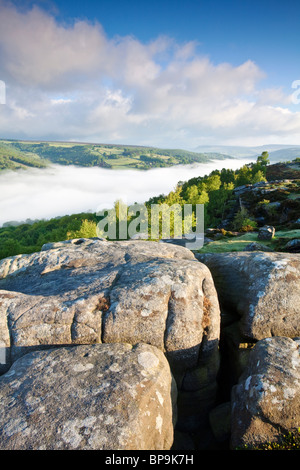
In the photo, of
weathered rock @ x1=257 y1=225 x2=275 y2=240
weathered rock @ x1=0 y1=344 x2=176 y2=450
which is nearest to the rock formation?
weathered rock @ x1=0 y1=344 x2=176 y2=450

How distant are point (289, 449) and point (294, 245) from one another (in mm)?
27973

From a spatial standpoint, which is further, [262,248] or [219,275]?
[262,248]

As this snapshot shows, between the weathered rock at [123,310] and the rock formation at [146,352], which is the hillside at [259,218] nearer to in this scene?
the rock formation at [146,352]

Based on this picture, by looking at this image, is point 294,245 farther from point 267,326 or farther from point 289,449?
point 289,449

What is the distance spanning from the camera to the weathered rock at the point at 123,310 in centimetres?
1080

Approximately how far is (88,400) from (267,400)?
22.0 ft

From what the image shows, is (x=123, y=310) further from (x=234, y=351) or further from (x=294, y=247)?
(x=294, y=247)

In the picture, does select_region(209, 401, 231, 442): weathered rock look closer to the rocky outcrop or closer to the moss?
the rocky outcrop

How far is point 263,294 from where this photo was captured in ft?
42.1

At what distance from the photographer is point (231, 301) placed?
49.4 feet

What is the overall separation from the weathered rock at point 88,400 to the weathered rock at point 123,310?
2.67 feet

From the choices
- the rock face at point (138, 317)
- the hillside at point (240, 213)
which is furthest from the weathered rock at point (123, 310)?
the hillside at point (240, 213)

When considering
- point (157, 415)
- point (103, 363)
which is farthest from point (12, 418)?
point (157, 415)

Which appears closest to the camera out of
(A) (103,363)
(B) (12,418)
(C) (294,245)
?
(B) (12,418)
